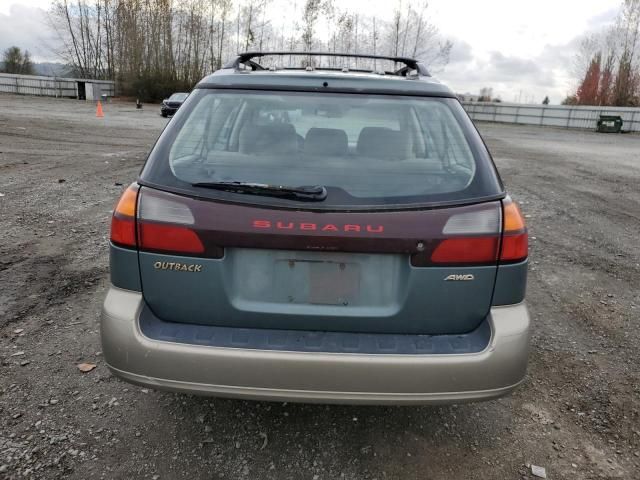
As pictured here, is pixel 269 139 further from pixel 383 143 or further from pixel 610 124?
pixel 610 124

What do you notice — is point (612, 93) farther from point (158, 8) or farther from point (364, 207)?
point (364, 207)

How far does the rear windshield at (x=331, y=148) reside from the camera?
212cm

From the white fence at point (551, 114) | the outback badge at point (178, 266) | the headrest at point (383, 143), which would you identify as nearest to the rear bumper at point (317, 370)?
the outback badge at point (178, 266)

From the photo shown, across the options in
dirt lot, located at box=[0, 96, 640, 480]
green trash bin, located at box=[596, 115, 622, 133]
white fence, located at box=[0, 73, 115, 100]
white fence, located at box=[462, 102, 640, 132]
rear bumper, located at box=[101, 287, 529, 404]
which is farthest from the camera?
white fence, located at box=[0, 73, 115, 100]

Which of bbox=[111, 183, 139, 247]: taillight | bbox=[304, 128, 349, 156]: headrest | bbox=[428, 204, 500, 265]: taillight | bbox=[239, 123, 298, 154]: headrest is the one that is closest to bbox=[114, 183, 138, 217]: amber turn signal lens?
bbox=[111, 183, 139, 247]: taillight

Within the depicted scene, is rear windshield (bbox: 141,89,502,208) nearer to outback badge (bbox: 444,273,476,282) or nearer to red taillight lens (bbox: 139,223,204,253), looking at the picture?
red taillight lens (bbox: 139,223,204,253)

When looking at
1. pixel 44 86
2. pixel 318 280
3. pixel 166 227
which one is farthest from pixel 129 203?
pixel 44 86

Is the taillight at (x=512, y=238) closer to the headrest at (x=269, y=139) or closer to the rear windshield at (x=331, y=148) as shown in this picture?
the rear windshield at (x=331, y=148)

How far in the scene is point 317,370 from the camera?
6.66 feet

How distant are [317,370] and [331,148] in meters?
0.98

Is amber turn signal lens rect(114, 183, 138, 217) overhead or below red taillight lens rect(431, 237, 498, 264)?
overhead

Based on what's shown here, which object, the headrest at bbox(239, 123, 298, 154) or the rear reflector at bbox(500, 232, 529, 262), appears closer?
the rear reflector at bbox(500, 232, 529, 262)

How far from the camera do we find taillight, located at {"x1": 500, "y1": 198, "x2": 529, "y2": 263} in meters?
2.11

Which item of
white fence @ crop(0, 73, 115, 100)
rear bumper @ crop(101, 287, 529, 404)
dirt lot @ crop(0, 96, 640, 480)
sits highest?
white fence @ crop(0, 73, 115, 100)
